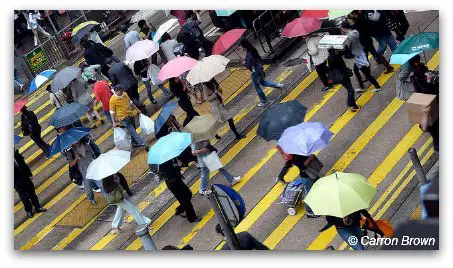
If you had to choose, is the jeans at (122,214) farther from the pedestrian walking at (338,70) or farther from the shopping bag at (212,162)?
the pedestrian walking at (338,70)

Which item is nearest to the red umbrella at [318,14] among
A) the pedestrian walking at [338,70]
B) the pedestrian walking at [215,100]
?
the pedestrian walking at [338,70]

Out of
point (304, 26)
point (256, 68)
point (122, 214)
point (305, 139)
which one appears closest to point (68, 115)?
point (122, 214)

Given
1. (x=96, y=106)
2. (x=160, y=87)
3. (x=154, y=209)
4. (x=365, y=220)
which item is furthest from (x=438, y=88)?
(x=96, y=106)

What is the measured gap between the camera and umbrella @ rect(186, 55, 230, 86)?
1936cm

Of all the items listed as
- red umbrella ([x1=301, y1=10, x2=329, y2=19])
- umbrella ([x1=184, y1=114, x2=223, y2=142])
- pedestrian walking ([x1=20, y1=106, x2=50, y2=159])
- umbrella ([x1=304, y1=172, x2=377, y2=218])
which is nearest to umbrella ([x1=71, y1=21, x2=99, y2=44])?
pedestrian walking ([x1=20, y1=106, x2=50, y2=159])

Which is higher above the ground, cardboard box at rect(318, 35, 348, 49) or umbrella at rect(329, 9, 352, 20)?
umbrella at rect(329, 9, 352, 20)

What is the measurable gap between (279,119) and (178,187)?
2175 mm

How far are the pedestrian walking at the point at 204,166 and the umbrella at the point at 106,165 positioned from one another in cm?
128

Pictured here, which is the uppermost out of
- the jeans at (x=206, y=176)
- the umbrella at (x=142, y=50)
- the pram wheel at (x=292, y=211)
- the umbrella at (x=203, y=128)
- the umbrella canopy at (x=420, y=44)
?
the umbrella at (x=142, y=50)

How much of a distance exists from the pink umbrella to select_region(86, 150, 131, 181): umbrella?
2671mm

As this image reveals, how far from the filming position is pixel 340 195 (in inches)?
607

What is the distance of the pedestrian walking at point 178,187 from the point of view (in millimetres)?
17688

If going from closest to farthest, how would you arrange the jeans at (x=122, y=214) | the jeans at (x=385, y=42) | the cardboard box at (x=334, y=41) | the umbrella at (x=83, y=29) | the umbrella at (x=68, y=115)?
the jeans at (x=122, y=214) < the cardboard box at (x=334, y=41) < the umbrella at (x=68, y=115) < the jeans at (x=385, y=42) < the umbrella at (x=83, y=29)

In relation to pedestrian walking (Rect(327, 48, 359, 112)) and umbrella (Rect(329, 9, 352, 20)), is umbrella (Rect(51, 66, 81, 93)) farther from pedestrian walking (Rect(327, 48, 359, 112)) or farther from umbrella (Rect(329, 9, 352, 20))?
umbrella (Rect(329, 9, 352, 20))
